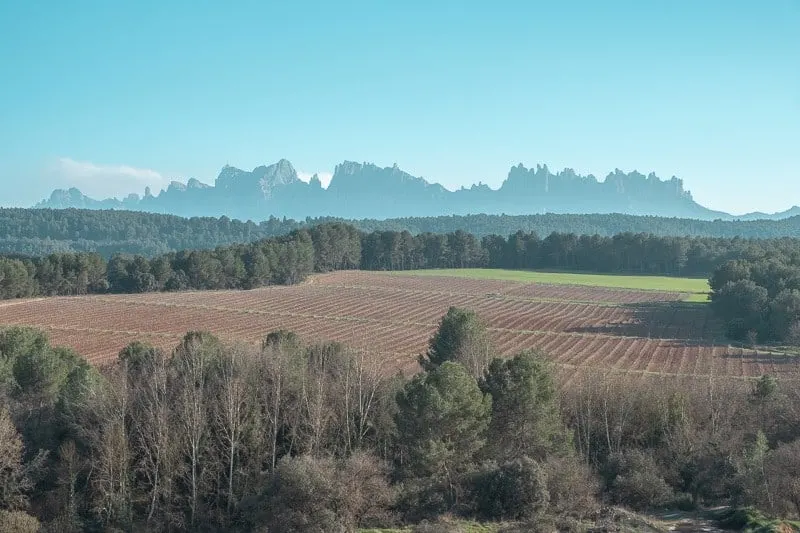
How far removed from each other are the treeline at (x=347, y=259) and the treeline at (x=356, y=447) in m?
65.8

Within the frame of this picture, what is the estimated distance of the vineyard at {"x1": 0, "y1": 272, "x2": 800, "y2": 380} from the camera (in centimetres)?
4856

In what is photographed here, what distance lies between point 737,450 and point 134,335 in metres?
51.2

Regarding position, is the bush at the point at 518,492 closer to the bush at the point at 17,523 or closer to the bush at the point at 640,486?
the bush at the point at 640,486

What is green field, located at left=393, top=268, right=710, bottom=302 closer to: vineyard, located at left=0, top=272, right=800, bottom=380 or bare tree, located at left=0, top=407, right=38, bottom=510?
vineyard, located at left=0, top=272, right=800, bottom=380

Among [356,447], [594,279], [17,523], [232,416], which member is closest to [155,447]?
[232,416]

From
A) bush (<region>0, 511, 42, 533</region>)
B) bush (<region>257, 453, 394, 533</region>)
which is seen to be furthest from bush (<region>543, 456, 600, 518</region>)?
bush (<region>0, 511, 42, 533</region>)

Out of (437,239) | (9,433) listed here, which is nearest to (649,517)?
(9,433)

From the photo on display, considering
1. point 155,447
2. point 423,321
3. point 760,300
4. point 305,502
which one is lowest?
point 423,321

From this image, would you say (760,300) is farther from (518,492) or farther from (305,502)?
(305,502)

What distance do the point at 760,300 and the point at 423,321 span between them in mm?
34679

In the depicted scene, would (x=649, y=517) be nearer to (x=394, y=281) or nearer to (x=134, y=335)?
(x=134, y=335)

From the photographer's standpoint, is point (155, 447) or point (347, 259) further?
point (347, 259)

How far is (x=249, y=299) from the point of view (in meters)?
87.8

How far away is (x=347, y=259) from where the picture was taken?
139000 mm
